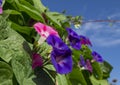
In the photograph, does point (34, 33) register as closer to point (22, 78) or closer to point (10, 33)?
A: point (10, 33)

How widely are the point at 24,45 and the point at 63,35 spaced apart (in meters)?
0.57

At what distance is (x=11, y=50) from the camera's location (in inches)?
50.3

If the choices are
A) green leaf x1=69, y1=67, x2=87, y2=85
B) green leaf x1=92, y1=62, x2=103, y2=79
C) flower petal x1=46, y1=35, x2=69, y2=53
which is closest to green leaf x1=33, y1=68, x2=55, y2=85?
flower petal x1=46, y1=35, x2=69, y2=53

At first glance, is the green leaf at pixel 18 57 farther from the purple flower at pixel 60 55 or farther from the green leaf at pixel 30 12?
the green leaf at pixel 30 12

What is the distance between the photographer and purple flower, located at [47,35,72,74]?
4.31ft

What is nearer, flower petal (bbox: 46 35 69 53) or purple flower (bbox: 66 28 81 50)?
flower petal (bbox: 46 35 69 53)

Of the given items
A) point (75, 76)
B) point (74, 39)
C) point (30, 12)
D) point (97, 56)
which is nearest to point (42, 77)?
point (30, 12)

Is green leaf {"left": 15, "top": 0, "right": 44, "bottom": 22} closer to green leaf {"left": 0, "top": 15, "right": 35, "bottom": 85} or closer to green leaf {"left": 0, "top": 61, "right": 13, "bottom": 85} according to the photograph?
green leaf {"left": 0, "top": 15, "right": 35, "bottom": 85}

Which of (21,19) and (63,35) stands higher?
(63,35)

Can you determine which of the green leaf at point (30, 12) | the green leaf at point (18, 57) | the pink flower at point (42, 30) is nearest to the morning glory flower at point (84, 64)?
the green leaf at point (30, 12)

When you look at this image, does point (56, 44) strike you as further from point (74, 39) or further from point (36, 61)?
point (74, 39)

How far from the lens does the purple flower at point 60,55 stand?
131 centimetres

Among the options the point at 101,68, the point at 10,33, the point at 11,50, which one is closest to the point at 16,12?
the point at 10,33

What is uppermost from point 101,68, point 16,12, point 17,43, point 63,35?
point 101,68
